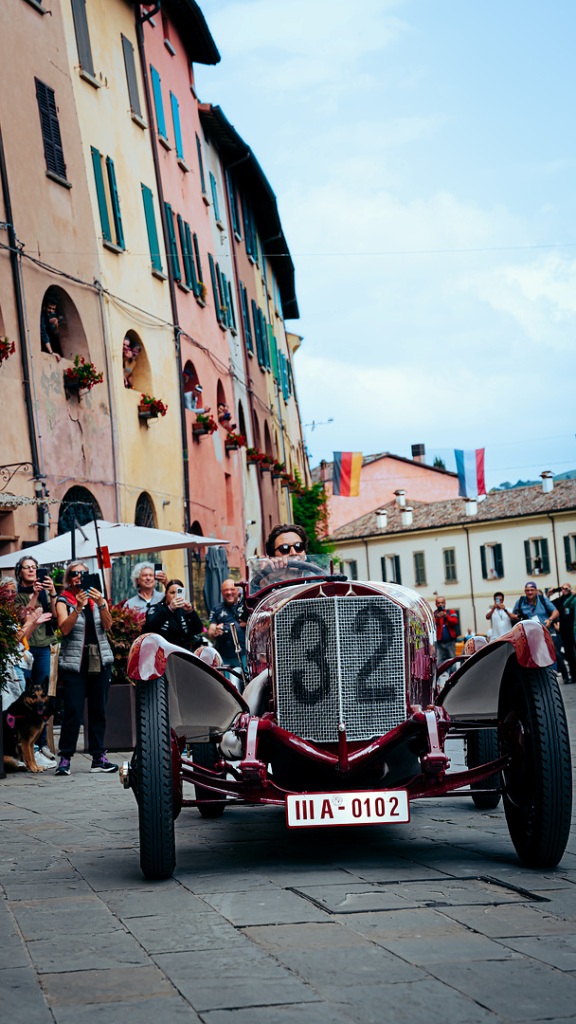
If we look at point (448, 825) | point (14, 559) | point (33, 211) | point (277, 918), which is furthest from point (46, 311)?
point (277, 918)

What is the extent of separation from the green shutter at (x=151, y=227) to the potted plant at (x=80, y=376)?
5.20 meters

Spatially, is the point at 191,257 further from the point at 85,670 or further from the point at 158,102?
the point at 85,670

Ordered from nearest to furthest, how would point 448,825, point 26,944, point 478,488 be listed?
point 26,944 → point 448,825 → point 478,488

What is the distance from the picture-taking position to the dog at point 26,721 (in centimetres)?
1150

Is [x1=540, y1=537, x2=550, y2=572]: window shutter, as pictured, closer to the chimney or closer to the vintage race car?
the chimney

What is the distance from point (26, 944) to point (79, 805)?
4.49 metres

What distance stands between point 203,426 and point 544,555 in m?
46.4

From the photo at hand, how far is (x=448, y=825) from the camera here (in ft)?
24.5

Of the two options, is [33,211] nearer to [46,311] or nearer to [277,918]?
[46,311]

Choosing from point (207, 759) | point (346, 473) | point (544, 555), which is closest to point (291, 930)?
point (207, 759)

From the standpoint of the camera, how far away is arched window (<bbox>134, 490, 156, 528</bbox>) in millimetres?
22875

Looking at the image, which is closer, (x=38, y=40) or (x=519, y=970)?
(x=519, y=970)

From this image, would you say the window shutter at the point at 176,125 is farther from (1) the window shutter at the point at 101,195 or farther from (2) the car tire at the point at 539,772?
(2) the car tire at the point at 539,772

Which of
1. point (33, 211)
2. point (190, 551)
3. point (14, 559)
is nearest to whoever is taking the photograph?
point (14, 559)
